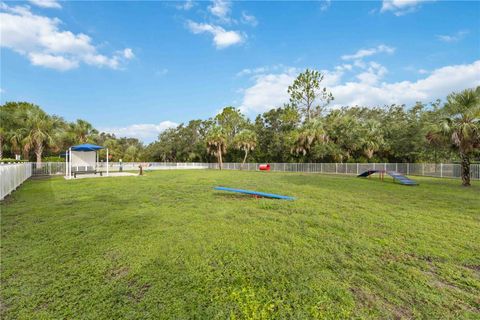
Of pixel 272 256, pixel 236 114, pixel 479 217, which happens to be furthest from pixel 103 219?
pixel 236 114

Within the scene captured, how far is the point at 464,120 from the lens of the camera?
42.6 ft

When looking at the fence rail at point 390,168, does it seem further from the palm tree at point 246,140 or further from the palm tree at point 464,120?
the palm tree at point 464,120

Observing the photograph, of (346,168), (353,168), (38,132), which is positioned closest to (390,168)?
(353,168)

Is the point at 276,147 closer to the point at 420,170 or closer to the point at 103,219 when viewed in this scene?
the point at 420,170

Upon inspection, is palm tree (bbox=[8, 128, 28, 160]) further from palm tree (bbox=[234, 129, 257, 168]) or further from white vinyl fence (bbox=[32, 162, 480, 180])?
palm tree (bbox=[234, 129, 257, 168])

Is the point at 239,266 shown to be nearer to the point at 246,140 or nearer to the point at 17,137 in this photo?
the point at 17,137

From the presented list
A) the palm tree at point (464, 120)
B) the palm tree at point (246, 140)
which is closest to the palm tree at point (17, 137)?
the palm tree at point (246, 140)

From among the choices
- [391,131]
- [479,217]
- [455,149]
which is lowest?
[479,217]

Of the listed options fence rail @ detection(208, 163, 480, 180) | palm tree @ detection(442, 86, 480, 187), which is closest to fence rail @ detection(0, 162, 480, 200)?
fence rail @ detection(208, 163, 480, 180)

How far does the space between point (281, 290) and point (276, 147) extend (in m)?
34.4

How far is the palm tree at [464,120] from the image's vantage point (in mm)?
12539

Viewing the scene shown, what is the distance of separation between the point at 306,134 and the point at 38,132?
1063 inches

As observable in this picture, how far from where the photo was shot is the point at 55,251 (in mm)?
3799

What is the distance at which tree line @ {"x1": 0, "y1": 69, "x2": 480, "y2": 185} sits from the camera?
1349cm
